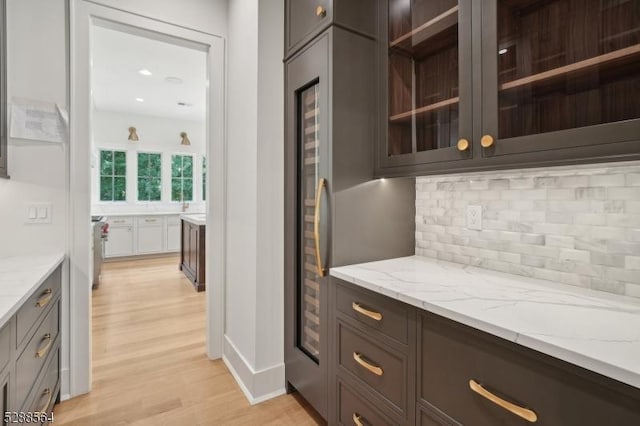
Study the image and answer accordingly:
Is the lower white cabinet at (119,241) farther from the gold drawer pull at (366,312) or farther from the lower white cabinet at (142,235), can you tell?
the gold drawer pull at (366,312)

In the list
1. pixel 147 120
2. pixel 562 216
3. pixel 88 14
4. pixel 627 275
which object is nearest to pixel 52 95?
pixel 88 14

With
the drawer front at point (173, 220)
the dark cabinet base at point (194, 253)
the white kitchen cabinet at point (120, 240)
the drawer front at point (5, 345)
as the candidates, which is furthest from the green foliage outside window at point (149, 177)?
the drawer front at point (5, 345)

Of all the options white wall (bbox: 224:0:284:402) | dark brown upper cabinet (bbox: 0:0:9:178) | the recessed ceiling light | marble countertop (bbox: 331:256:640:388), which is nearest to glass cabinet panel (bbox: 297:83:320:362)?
white wall (bbox: 224:0:284:402)

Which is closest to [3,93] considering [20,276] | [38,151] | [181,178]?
[38,151]

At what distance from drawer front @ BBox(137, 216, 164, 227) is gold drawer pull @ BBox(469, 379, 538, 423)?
261 inches

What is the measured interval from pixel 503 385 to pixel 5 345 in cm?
156

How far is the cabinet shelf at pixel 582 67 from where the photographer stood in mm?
926

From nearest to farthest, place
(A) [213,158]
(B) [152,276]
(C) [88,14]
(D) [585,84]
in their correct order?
(D) [585,84]
(C) [88,14]
(A) [213,158]
(B) [152,276]

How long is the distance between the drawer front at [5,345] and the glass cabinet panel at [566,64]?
5.98ft

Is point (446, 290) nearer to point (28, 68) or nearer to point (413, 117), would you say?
point (413, 117)

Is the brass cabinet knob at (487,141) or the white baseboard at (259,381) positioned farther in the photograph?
the white baseboard at (259,381)

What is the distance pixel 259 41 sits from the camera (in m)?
1.95

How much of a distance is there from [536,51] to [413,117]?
0.52 meters

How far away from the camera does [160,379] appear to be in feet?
7.30
